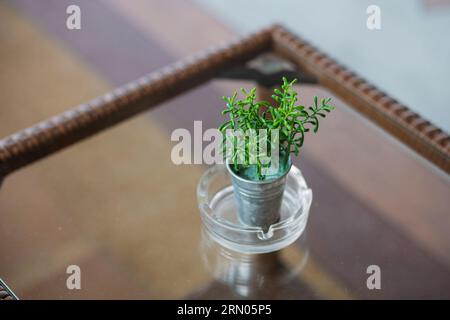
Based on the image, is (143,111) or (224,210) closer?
(224,210)

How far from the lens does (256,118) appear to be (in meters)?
0.79

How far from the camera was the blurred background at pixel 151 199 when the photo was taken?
89cm

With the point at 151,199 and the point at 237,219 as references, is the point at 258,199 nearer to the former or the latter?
the point at 237,219

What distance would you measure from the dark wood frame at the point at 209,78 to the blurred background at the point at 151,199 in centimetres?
2

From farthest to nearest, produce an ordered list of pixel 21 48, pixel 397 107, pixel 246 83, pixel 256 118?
pixel 21 48, pixel 246 83, pixel 397 107, pixel 256 118

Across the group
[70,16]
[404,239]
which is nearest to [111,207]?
[404,239]

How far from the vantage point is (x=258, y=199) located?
841 millimetres

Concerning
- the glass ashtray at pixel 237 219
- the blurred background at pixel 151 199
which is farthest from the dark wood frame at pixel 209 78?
the glass ashtray at pixel 237 219

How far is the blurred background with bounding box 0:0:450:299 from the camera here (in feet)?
2.93

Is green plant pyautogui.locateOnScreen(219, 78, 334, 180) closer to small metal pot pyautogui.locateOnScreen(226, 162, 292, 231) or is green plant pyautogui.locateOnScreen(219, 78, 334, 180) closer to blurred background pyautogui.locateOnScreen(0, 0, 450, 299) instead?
small metal pot pyautogui.locateOnScreen(226, 162, 292, 231)

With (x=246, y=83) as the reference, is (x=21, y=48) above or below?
above

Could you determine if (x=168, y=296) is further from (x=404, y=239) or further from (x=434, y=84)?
(x=434, y=84)
